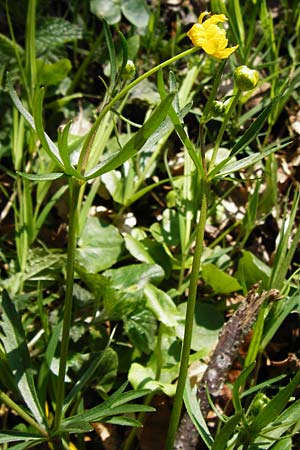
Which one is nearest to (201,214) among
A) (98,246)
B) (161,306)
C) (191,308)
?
(191,308)

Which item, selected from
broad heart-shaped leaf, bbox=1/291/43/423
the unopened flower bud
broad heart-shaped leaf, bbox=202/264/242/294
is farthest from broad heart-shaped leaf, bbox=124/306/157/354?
the unopened flower bud

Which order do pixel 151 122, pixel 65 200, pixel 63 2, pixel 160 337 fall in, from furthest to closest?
pixel 63 2, pixel 65 200, pixel 160 337, pixel 151 122

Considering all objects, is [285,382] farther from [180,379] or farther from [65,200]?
[65,200]

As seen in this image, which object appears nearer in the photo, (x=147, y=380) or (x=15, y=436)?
(x=15, y=436)

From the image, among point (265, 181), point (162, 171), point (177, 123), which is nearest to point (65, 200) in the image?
point (162, 171)

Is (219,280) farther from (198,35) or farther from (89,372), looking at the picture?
(198,35)

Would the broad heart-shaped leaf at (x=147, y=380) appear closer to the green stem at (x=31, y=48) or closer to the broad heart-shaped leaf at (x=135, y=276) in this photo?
the broad heart-shaped leaf at (x=135, y=276)
